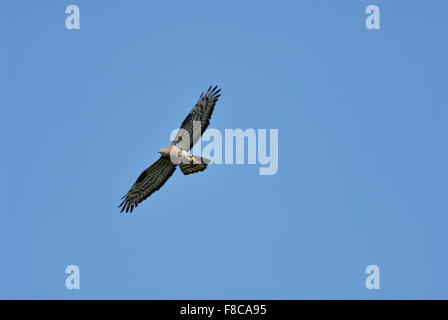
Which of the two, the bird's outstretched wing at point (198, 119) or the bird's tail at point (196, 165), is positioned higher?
the bird's outstretched wing at point (198, 119)

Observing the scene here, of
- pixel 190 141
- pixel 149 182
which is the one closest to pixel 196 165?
pixel 190 141

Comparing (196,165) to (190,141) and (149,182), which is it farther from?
(149,182)

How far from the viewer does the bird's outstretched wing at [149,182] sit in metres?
16.6

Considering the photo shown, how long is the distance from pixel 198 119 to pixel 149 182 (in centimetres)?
228

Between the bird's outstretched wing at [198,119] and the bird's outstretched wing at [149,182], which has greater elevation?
the bird's outstretched wing at [198,119]

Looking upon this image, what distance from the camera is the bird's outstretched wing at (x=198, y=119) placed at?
52.1ft

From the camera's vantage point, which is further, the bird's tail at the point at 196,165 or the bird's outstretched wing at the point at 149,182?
the bird's outstretched wing at the point at 149,182

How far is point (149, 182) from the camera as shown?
17.0 m

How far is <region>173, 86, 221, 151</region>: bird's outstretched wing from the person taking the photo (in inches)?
625

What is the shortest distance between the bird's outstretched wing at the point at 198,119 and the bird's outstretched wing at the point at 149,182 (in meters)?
0.65
